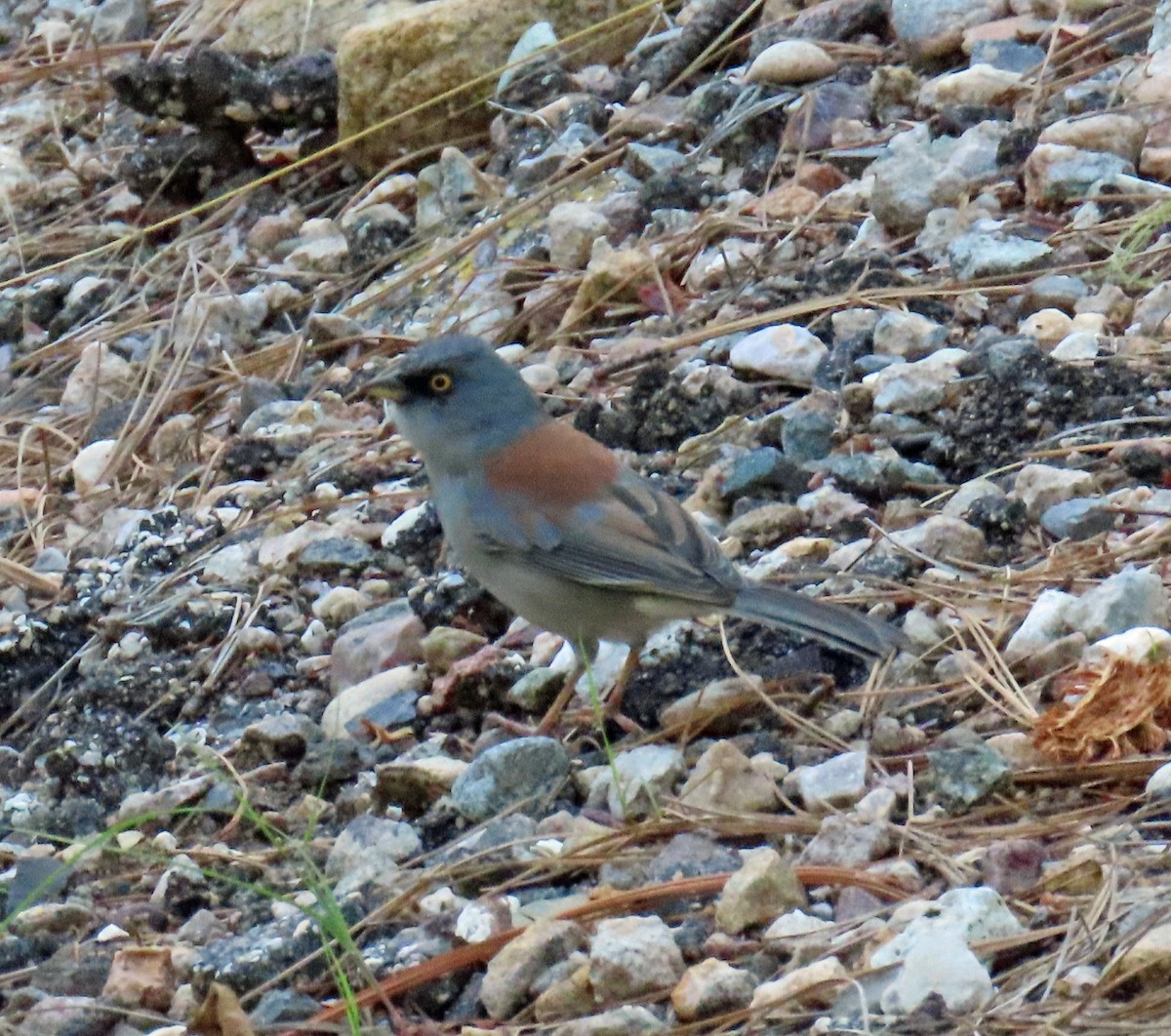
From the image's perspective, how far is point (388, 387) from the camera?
4820 mm

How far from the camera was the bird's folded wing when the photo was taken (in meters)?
4.20

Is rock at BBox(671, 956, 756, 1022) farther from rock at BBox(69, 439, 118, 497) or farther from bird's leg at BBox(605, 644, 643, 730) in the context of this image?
rock at BBox(69, 439, 118, 497)

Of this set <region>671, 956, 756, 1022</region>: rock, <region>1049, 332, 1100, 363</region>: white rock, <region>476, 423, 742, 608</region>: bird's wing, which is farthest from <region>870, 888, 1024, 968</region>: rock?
<region>1049, 332, 1100, 363</region>: white rock

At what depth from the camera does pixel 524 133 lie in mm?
6953

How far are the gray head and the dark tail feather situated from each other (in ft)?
3.28

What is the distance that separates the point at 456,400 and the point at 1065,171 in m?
1.90

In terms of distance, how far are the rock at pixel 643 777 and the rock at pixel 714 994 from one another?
71 cm

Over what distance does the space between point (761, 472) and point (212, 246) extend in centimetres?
321

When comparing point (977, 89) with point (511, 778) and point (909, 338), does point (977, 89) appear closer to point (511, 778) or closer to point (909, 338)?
point (909, 338)

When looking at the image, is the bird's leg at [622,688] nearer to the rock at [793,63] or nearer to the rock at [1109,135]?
the rock at [1109,135]

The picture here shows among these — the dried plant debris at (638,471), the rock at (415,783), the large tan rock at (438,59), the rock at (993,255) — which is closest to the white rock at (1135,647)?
the dried plant debris at (638,471)

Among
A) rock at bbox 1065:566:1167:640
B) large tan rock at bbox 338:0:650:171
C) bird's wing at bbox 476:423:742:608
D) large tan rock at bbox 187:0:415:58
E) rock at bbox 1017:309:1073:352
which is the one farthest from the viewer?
large tan rock at bbox 187:0:415:58

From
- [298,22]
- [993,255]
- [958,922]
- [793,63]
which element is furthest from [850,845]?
[298,22]

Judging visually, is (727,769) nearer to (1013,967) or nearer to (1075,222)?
(1013,967)
